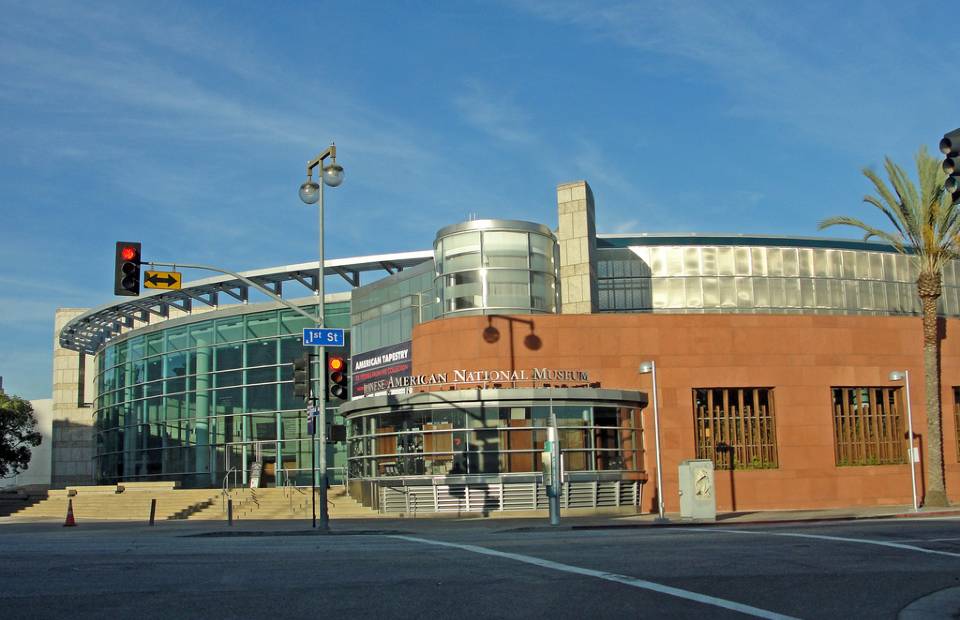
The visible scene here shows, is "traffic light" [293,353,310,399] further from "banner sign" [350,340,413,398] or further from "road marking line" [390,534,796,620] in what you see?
"road marking line" [390,534,796,620]

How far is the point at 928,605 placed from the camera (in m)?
11.6

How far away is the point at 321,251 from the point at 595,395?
1150 cm

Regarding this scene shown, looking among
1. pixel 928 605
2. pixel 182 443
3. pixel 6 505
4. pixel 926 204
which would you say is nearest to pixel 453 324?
pixel 926 204

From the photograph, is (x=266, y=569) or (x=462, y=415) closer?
(x=266, y=569)

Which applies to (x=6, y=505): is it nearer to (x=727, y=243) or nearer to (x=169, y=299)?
(x=169, y=299)

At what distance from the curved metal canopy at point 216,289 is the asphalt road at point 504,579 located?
31706 millimetres

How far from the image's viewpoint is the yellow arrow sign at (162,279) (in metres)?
26.4

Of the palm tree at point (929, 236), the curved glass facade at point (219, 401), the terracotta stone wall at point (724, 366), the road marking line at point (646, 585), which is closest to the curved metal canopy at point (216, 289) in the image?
the curved glass facade at point (219, 401)

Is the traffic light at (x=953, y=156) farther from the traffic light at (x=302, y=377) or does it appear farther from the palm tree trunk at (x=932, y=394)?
the palm tree trunk at (x=932, y=394)

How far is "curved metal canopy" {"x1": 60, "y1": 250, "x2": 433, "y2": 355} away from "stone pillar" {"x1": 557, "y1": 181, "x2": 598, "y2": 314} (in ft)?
35.3

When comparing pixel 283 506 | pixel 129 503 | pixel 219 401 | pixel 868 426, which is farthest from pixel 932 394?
pixel 219 401

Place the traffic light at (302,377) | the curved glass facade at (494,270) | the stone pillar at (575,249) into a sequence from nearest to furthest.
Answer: the traffic light at (302,377) < the curved glass facade at (494,270) < the stone pillar at (575,249)

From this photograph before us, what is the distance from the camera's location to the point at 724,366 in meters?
39.1

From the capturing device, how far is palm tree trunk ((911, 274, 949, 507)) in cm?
3744
